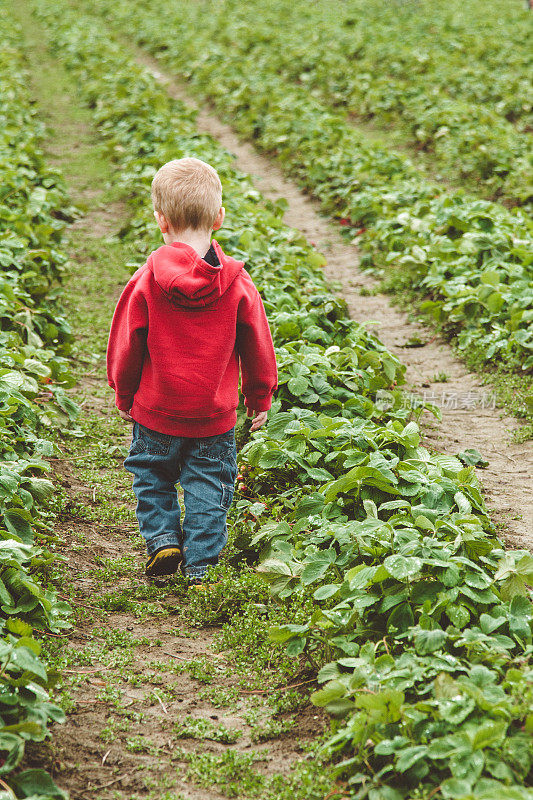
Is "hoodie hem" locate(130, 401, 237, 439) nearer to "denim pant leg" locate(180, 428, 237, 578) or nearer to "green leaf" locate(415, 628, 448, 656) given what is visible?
"denim pant leg" locate(180, 428, 237, 578)

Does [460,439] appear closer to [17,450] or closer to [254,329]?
[254,329]

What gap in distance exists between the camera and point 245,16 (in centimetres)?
2167

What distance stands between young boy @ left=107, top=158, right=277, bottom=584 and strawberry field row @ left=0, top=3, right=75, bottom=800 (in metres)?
0.51

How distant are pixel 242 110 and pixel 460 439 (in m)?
9.97

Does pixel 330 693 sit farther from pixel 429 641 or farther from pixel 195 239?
pixel 195 239

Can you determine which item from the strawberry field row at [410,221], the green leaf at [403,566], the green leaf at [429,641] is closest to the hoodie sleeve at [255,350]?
the green leaf at [403,566]

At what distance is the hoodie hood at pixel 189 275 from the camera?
3006 millimetres

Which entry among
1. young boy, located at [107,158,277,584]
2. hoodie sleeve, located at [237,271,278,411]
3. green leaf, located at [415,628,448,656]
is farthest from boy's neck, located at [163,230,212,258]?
green leaf, located at [415,628,448,656]

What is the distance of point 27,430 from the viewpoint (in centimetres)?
397

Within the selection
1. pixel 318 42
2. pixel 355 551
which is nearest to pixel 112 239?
pixel 355 551

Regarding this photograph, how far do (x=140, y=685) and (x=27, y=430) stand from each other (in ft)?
5.41

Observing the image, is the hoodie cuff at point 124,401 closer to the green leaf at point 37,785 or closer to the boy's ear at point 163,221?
the boy's ear at point 163,221

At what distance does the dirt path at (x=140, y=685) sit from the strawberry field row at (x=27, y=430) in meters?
0.14

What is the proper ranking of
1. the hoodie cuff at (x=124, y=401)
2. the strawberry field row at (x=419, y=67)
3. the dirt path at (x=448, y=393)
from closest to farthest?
1. the hoodie cuff at (x=124, y=401)
2. the dirt path at (x=448, y=393)
3. the strawberry field row at (x=419, y=67)
